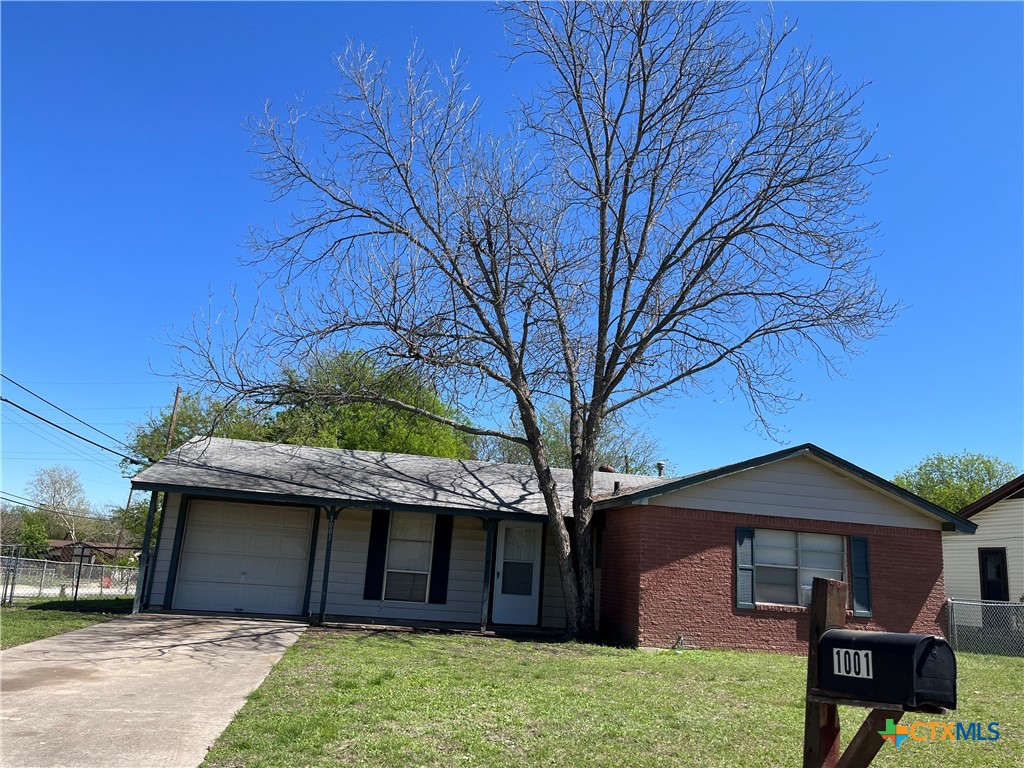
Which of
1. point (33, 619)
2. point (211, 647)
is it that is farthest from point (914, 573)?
point (33, 619)

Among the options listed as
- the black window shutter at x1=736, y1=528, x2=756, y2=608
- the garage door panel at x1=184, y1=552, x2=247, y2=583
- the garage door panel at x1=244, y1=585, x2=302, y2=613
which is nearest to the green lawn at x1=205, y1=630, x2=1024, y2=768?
the black window shutter at x1=736, y1=528, x2=756, y2=608

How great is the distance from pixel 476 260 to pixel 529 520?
5.35 m

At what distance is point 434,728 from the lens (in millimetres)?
6328

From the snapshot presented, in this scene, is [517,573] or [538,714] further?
[517,573]

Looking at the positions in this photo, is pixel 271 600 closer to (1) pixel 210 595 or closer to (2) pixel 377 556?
(1) pixel 210 595

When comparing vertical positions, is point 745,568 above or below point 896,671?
above

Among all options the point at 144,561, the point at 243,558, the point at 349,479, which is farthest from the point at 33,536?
the point at 349,479

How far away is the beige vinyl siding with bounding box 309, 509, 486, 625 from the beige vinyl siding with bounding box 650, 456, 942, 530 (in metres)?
4.53

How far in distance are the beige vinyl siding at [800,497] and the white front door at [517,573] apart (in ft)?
11.5

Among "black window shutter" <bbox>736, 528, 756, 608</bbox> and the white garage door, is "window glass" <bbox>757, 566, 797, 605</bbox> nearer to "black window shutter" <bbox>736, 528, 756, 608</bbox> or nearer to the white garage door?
"black window shutter" <bbox>736, 528, 756, 608</bbox>

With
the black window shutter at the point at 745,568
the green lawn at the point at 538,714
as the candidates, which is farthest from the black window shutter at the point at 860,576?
the green lawn at the point at 538,714

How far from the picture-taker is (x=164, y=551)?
604 inches

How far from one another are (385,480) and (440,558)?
2.05 meters

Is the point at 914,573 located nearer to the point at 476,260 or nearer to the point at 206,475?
the point at 476,260
